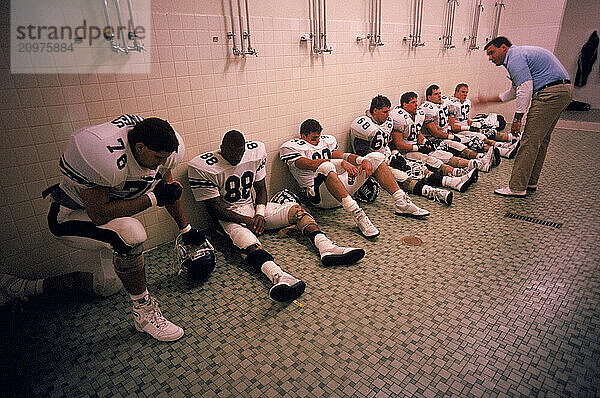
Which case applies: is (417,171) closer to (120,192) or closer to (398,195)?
(398,195)

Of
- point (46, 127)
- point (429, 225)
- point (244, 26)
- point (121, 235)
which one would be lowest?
point (429, 225)

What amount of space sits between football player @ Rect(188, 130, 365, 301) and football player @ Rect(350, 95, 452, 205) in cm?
125

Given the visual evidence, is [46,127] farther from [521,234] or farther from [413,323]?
[521,234]

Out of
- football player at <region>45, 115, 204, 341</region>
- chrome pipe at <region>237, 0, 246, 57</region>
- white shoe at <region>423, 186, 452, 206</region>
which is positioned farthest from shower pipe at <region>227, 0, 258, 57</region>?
white shoe at <region>423, 186, 452, 206</region>

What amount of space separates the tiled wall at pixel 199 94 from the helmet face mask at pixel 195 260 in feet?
1.77

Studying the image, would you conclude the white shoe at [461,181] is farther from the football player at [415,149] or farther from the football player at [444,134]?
the football player at [444,134]

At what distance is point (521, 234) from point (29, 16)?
3.57 metres

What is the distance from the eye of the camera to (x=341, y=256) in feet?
7.71

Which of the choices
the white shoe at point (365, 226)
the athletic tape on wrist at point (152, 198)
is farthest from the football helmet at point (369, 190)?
the athletic tape on wrist at point (152, 198)

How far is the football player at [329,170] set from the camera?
286 centimetres

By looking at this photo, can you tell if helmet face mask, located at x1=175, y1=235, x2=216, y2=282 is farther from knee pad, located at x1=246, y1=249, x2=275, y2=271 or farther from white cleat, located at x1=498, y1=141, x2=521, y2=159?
white cleat, located at x1=498, y1=141, x2=521, y2=159

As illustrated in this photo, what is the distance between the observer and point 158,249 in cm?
268

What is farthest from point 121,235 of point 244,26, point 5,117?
point 244,26

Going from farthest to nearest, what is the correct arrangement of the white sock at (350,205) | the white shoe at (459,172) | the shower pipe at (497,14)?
the shower pipe at (497,14) < the white shoe at (459,172) < the white sock at (350,205)
